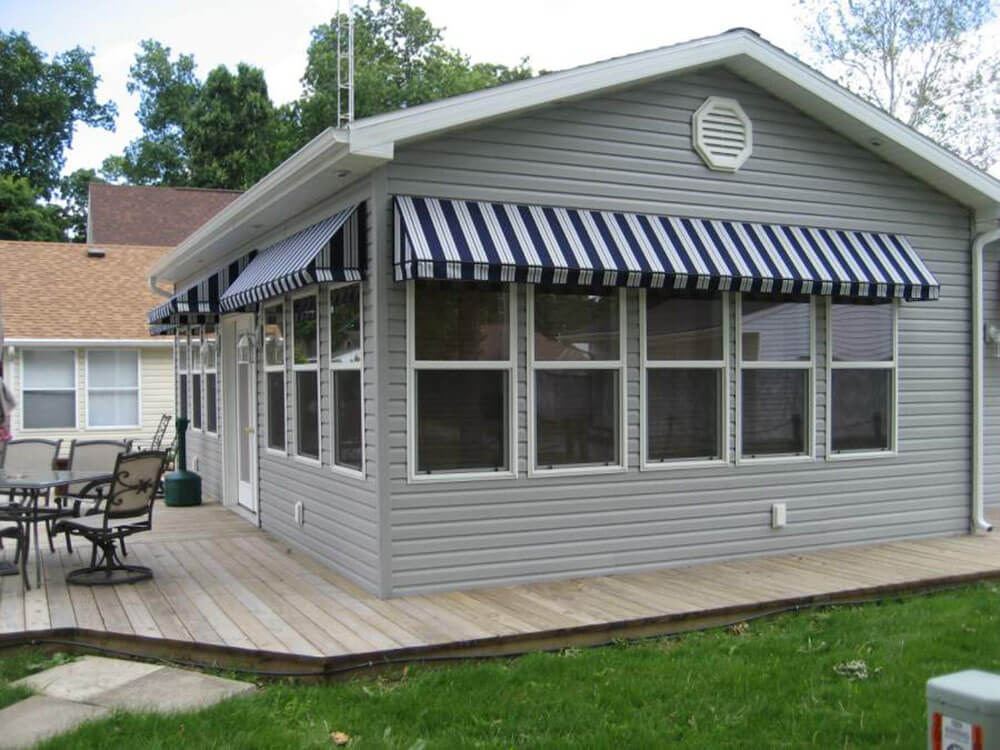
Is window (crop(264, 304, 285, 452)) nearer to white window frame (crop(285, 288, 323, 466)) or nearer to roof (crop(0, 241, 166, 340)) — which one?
white window frame (crop(285, 288, 323, 466))

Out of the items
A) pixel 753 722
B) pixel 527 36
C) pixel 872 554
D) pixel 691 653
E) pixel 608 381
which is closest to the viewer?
pixel 753 722

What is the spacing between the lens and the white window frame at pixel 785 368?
7387 mm

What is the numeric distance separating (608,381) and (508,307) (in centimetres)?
101

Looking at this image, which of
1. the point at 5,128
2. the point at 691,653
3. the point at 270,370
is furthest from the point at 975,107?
the point at 5,128

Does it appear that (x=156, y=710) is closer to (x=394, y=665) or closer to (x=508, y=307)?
(x=394, y=665)

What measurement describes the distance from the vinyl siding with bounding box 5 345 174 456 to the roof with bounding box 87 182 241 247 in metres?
6.73

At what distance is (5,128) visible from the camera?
3675 centimetres

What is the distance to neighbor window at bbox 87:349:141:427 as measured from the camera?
15867mm

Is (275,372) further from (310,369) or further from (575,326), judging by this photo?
(575,326)

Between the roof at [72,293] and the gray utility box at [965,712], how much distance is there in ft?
50.3

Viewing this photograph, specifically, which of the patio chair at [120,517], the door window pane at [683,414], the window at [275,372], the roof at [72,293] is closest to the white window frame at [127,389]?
the roof at [72,293]

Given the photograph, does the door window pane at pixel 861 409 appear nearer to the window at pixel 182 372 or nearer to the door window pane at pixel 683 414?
the door window pane at pixel 683 414

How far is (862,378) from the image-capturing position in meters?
8.04

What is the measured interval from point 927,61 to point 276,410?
20785 millimetres
